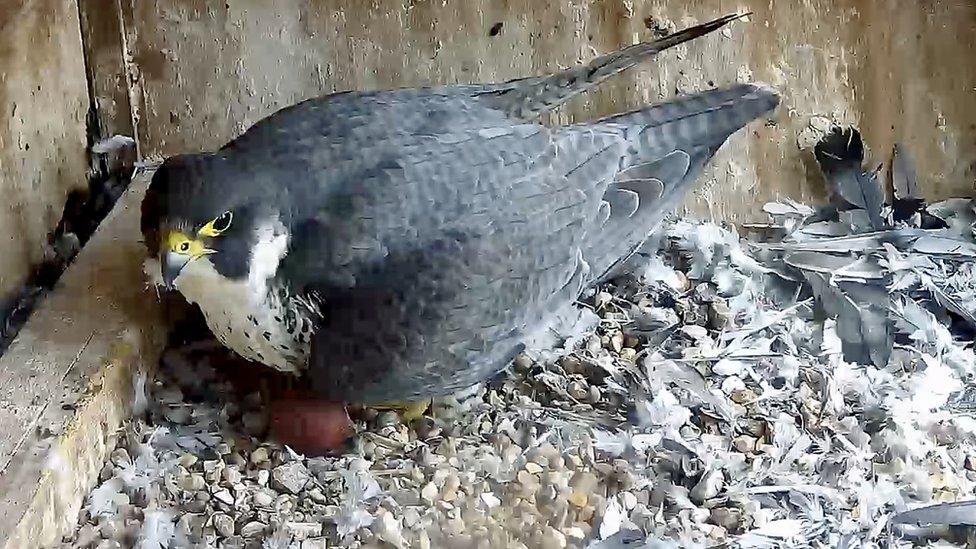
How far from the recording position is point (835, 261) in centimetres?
230

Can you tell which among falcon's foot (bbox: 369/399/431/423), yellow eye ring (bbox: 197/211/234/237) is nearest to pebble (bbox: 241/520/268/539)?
falcon's foot (bbox: 369/399/431/423)

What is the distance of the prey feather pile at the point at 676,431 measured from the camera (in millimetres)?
1723

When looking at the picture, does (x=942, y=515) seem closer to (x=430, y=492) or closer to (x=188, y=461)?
(x=430, y=492)

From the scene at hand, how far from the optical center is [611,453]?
1.86m

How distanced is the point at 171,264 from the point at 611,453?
76 centimetres

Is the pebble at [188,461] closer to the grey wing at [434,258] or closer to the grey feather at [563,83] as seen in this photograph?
the grey wing at [434,258]

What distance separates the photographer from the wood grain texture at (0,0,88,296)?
195 centimetres

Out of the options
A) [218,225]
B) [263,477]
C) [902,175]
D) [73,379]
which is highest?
[218,225]

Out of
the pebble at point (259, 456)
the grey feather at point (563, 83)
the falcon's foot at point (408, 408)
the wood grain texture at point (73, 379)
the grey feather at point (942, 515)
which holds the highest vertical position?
the grey feather at point (563, 83)

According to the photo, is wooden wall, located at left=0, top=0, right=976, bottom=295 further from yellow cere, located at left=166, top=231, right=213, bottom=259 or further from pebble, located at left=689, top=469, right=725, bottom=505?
pebble, located at left=689, top=469, right=725, bottom=505

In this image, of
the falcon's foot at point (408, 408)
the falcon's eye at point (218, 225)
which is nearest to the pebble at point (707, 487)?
the falcon's foot at point (408, 408)

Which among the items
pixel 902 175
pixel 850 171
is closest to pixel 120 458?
pixel 850 171

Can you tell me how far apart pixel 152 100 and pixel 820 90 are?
54.3 inches

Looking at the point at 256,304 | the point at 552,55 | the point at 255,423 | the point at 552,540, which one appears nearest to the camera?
the point at 552,540
